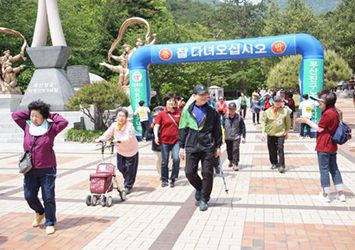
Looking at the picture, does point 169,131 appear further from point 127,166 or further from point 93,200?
point 93,200

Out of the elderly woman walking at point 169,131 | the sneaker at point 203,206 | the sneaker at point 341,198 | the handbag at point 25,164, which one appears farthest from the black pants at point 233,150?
the handbag at point 25,164

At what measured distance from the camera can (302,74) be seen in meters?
14.4

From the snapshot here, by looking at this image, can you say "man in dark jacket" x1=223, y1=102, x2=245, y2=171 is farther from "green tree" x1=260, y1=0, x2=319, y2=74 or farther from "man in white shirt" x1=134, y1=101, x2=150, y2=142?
"green tree" x1=260, y1=0, x2=319, y2=74

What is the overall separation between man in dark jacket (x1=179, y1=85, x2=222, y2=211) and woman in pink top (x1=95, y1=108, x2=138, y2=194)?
3.87 feet

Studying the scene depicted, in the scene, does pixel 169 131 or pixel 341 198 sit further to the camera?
pixel 169 131

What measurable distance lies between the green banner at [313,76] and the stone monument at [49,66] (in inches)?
422

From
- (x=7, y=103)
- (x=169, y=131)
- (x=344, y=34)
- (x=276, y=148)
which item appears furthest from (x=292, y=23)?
(x=169, y=131)

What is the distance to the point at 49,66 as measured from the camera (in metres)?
18.0

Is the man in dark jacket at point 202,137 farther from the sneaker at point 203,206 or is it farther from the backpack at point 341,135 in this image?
the backpack at point 341,135

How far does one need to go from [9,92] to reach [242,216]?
17143 millimetres

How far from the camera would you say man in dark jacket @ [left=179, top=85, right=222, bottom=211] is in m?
5.65

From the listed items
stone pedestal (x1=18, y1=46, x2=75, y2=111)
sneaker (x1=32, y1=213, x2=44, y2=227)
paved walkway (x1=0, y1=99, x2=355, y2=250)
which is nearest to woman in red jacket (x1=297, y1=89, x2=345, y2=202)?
paved walkway (x1=0, y1=99, x2=355, y2=250)

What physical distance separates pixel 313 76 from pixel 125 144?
997cm

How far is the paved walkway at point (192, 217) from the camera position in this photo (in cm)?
446
